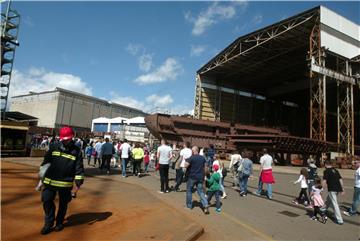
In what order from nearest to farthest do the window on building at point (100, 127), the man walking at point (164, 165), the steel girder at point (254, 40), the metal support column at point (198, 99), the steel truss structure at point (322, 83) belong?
1. the man walking at point (164, 165)
2. the steel girder at point (254, 40)
3. the steel truss structure at point (322, 83)
4. the metal support column at point (198, 99)
5. the window on building at point (100, 127)

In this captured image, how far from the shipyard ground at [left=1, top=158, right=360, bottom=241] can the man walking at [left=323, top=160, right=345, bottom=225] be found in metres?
0.31

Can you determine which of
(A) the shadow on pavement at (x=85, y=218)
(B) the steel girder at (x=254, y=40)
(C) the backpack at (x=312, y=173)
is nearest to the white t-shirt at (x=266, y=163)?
(C) the backpack at (x=312, y=173)

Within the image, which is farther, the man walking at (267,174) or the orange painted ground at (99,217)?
the man walking at (267,174)

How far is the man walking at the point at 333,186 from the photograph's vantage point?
7.93 metres

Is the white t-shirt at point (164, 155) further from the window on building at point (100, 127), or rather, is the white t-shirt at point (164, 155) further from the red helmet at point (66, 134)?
the window on building at point (100, 127)

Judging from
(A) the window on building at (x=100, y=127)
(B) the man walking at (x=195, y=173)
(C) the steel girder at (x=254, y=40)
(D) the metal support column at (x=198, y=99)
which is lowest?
(B) the man walking at (x=195, y=173)

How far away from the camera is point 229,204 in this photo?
959cm

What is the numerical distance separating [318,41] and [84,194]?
27.7m

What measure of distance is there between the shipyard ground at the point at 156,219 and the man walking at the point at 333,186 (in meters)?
0.31

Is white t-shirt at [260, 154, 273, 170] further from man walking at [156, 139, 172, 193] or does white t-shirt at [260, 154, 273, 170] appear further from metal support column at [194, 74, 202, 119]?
metal support column at [194, 74, 202, 119]

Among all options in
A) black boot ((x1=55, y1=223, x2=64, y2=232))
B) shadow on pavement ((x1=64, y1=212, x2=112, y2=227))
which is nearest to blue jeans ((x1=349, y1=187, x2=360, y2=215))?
shadow on pavement ((x1=64, y1=212, x2=112, y2=227))

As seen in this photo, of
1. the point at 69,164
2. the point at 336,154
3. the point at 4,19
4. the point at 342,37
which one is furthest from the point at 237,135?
the point at 4,19

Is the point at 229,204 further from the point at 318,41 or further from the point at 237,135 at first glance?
the point at 318,41

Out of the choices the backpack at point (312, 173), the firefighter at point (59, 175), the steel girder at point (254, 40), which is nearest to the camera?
the firefighter at point (59, 175)
